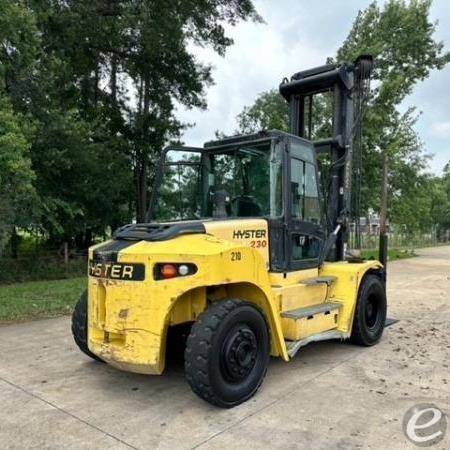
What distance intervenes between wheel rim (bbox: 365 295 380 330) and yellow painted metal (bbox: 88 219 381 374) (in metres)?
1.48

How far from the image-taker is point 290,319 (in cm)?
457

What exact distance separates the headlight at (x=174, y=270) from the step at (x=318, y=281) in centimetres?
169

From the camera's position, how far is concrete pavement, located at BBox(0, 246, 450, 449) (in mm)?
3316

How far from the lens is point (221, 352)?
12.3ft

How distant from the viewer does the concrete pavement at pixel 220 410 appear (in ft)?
10.9

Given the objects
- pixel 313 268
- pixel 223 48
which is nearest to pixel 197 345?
pixel 313 268

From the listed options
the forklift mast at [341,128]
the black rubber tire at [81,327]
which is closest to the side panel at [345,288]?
the forklift mast at [341,128]

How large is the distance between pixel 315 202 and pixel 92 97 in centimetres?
1354

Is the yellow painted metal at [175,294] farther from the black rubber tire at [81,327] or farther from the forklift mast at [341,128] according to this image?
the forklift mast at [341,128]

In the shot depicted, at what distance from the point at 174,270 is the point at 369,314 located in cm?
321

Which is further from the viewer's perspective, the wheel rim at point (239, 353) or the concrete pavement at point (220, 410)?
the wheel rim at point (239, 353)

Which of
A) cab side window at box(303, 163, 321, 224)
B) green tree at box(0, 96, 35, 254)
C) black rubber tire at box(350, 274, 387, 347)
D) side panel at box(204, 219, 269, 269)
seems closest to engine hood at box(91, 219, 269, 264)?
side panel at box(204, 219, 269, 269)

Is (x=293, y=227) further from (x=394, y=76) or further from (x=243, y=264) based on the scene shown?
(x=394, y=76)

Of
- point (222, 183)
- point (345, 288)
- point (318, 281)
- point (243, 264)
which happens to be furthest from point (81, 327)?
point (345, 288)
